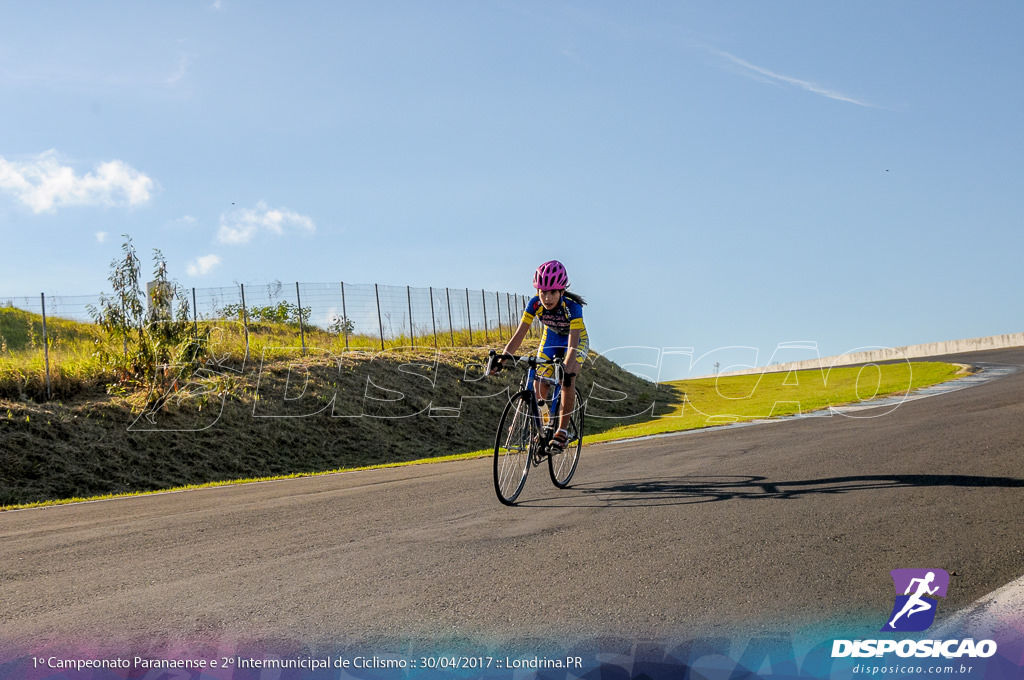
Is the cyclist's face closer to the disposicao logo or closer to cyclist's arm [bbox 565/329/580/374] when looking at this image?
cyclist's arm [bbox 565/329/580/374]

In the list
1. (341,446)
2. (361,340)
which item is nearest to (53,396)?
(341,446)

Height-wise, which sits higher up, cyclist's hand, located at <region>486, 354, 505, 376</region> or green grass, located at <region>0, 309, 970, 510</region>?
cyclist's hand, located at <region>486, 354, 505, 376</region>

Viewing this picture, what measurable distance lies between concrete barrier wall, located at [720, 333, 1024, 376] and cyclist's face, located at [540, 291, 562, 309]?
51.2m

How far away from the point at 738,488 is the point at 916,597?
3.68 m

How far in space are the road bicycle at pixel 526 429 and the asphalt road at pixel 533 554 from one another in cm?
29

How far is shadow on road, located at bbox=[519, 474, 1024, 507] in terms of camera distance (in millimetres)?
7656

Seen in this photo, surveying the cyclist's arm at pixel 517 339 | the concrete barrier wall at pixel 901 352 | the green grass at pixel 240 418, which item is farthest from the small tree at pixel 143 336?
the concrete barrier wall at pixel 901 352

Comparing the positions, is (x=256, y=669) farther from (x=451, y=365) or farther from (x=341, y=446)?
(x=451, y=365)

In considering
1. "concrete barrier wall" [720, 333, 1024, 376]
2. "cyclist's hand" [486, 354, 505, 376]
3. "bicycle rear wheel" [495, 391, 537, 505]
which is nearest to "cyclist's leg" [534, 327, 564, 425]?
"bicycle rear wheel" [495, 391, 537, 505]

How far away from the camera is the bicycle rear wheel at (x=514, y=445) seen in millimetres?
7820

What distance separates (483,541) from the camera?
607 cm

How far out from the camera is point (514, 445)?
8.16 metres

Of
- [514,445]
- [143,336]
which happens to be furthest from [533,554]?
[143,336]

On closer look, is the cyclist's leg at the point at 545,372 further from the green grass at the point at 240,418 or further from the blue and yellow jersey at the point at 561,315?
the green grass at the point at 240,418
